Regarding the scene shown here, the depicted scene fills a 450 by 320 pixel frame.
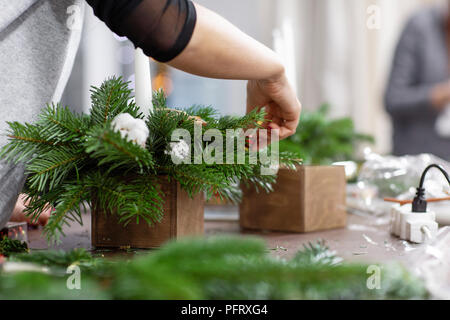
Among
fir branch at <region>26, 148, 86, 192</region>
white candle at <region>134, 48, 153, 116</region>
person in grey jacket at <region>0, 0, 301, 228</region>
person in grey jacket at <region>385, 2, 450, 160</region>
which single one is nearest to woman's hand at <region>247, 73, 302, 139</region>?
person in grey jacket at <region>0, 0, 301, 228</region>

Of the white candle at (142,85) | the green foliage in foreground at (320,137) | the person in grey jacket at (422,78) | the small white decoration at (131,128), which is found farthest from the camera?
the person in grey jacket at (422,78)

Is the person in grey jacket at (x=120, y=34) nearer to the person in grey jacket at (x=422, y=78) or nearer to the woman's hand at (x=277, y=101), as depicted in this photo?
the woman's hand at (x=277, y=101)

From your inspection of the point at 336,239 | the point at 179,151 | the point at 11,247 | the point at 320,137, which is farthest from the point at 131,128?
the point at 320,137

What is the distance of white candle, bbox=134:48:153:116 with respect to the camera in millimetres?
549

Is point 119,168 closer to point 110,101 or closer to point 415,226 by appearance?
point 110,101

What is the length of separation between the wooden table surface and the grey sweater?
5.0 inches

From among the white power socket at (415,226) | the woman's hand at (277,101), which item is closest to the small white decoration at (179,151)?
the woman's hand at (277,101)

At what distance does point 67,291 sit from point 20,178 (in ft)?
0.88

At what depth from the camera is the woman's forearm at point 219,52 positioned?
1.51 feet

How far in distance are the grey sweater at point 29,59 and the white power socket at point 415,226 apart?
0.49m

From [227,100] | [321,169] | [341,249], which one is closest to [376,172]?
[321,169]

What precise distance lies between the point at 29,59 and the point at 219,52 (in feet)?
0.76

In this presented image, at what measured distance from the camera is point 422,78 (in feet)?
7.04

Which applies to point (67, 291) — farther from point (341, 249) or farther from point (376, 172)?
point (376, 172)
